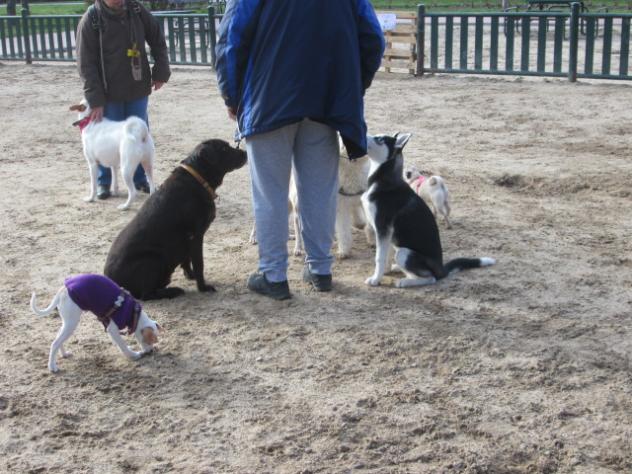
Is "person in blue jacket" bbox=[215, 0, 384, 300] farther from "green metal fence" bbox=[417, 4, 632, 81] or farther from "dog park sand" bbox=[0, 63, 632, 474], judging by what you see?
"green metal fence" bbox=[417, 4, 632, 81]

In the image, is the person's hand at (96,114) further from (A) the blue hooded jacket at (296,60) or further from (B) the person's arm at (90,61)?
(A) the blue hooded jacket at (296,60)

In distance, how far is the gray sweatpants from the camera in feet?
17.2

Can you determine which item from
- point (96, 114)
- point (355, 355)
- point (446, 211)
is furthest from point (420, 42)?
point (355, 355)

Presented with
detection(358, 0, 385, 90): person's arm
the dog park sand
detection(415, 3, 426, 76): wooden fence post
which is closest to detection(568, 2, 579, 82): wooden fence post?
detection(415, 3, 426, 76): wooden fence post

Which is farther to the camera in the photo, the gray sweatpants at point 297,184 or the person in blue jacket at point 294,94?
the gray sweatpants at point 297,184

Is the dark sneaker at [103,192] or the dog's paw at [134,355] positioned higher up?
the dark sneaker at [103,192]

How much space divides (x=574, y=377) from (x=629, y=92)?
9416mm

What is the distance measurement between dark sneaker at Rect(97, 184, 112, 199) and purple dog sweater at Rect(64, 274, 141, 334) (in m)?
3.71

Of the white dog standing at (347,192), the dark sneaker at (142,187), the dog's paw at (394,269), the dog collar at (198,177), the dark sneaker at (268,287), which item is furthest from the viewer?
the dark sneaker at (142,187)

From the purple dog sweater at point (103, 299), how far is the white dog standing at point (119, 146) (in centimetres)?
317

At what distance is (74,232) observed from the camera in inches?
281

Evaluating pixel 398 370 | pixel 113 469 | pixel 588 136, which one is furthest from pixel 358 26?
pixel 588 136

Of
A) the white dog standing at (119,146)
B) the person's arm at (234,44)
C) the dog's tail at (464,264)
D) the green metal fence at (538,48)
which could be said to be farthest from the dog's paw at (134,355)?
the green metal fence at (538,48)

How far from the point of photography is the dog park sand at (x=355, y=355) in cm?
377
